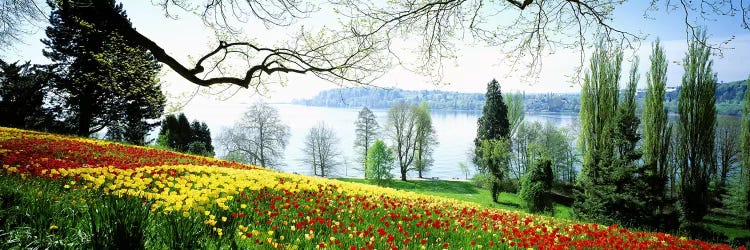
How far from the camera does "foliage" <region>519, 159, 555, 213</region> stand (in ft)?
74.3

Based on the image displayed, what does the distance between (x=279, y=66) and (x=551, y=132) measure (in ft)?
162

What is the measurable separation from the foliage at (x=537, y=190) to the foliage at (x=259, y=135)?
26.5 m

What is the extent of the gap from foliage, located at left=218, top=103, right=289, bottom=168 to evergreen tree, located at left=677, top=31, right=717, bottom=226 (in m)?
34.2

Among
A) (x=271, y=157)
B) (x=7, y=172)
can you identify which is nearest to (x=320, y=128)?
(x=271, y=157)

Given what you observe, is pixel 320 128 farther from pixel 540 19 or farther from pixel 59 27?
pixel 540 19

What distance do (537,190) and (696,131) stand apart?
11.4m

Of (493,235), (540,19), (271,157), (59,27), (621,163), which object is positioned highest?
(59,27)

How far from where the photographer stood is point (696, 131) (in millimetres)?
24188

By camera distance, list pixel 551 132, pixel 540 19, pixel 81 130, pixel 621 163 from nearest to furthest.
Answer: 1. pixel 540 19
2. pixel 621 163
3. pixel 81 130
4. pixel 551 132

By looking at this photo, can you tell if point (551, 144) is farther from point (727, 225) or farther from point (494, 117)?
point (727, 225)

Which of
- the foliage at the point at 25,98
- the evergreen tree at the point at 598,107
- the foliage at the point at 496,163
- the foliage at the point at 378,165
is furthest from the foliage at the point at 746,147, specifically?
the foliage at the point at 25,98

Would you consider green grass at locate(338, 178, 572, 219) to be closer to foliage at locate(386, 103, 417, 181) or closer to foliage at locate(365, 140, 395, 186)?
foliage at locate(365, 140, 395, 186)

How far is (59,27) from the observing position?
930 inches

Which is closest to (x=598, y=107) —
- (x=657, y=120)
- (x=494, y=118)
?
(x=657, y=120)
